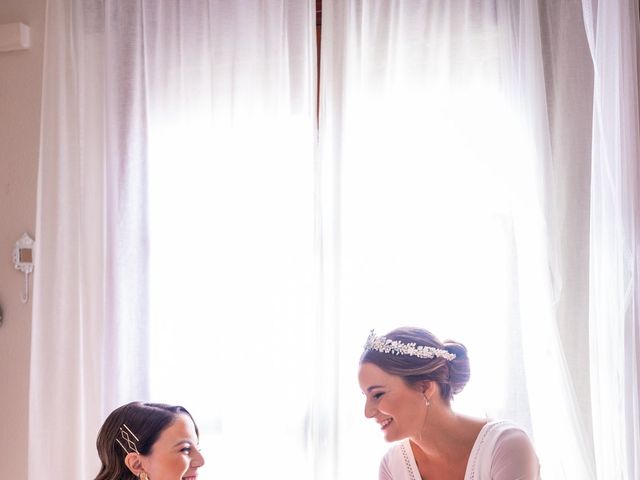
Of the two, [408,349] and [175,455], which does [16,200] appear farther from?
[408,349]

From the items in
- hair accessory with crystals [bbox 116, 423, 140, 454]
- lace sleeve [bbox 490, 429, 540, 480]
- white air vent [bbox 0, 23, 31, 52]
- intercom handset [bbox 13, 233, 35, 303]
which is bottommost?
lace sleeve [bbox 490, 429, 540, 480]

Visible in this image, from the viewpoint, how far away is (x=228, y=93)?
8.45 ft

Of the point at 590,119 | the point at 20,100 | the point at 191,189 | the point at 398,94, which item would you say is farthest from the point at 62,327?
the point at 590,119

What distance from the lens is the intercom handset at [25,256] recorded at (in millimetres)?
2752

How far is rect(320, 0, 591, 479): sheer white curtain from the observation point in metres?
2.25

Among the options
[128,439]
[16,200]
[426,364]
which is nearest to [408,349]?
[426,364]

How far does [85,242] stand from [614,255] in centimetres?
190

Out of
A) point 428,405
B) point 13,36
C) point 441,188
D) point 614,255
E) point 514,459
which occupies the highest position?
point 13,36

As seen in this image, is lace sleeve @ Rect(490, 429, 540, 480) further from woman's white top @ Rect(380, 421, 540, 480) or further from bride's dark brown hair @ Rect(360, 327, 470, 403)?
bride's dark brown hair @ Rect(360, 327, 470, 403)

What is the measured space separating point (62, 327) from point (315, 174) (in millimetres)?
1150

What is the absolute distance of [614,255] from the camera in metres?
2.09

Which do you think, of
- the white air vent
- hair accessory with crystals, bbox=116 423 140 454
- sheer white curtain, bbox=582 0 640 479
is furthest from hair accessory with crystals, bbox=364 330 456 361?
the white air vent

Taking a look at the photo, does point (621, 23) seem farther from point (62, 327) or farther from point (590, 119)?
point (62, 327)

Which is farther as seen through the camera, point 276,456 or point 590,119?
point 276,456
